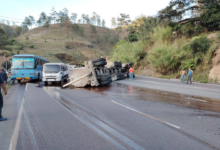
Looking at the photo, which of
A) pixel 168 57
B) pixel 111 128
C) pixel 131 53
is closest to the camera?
pixel 111 128

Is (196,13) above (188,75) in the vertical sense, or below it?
above

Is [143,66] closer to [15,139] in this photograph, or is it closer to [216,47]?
[216,47]

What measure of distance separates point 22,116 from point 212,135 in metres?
6.19

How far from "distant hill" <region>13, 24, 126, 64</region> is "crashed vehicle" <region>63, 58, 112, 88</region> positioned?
4917 centimetres

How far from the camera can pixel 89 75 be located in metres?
16.4

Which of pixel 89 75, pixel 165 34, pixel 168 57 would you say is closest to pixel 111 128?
pixel 89 75

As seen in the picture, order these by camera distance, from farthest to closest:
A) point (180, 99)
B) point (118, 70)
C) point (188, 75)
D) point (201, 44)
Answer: point (118, 70), point (201, 44), point (188, 75), point (180, 99)

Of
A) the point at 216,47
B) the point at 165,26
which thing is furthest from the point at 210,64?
the point at 165,26

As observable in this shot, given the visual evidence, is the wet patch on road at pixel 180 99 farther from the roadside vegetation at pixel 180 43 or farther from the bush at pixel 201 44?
the bush at pixel 201 44

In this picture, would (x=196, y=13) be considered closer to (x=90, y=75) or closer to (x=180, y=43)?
(x=180, y=43)

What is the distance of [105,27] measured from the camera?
15788 centimetres

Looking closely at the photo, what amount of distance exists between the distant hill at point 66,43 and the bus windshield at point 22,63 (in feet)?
136

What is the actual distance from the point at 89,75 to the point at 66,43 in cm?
8010

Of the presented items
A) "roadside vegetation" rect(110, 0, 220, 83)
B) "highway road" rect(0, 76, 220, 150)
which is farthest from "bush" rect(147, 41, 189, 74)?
"highway road" rect(0, 76, 220, 150)
